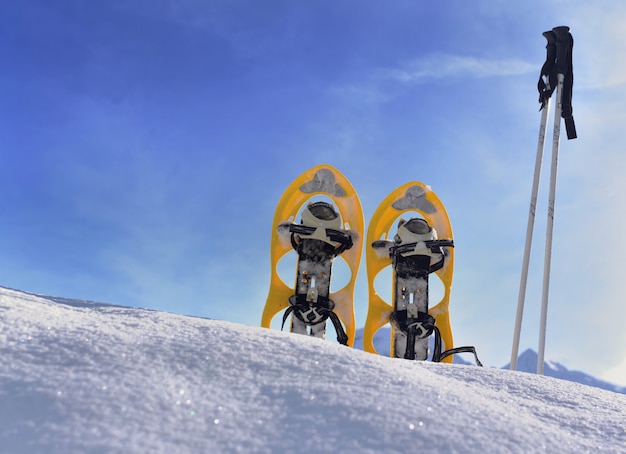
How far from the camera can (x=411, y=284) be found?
6.19m

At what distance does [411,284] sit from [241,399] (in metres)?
4.91

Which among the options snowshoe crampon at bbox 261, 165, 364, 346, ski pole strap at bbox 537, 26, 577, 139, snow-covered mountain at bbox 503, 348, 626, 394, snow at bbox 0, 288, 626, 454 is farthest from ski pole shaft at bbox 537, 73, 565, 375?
snow-covered mountain at bbox 503, 348, 626, 394

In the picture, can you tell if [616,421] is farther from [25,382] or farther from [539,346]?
[539,346]

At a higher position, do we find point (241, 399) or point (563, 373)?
point (563, 373)

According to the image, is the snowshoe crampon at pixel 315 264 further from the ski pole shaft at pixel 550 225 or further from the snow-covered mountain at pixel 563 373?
the snow-covered mountain at pixel 563 373

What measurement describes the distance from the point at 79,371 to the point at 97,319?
49 centimetres

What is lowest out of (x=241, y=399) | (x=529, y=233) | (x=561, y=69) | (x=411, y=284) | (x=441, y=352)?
(x=241, y=399)

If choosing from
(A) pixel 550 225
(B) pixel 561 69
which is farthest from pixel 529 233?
(B) pixel 561 69

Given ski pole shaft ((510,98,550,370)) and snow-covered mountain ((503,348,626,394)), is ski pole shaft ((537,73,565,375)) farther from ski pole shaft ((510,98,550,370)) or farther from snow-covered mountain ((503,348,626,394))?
snow-covered mountain ((503,348,626,394))

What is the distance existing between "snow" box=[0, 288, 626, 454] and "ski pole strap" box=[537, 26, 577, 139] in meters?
5.56

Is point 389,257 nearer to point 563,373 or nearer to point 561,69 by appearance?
point 561,69

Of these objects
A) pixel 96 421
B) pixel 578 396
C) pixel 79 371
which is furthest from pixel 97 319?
pixel 578 396

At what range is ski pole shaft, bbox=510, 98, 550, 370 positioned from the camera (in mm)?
6121

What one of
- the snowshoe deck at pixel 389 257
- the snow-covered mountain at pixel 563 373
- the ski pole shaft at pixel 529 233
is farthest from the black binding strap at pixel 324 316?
the snow-covered mountain at pixel 563 373
